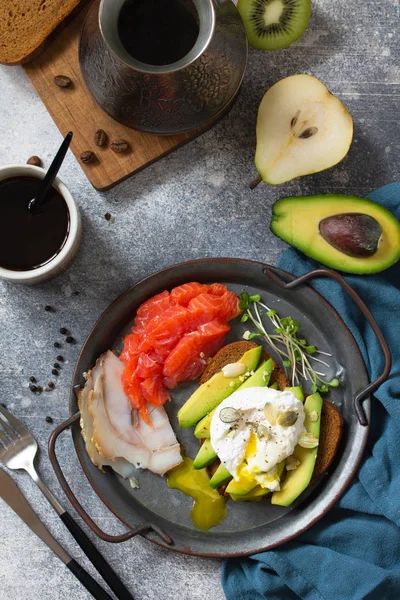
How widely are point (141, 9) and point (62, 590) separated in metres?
1.40

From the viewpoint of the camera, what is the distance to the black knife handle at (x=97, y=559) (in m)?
1.56

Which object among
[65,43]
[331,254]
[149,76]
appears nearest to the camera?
[149,76]

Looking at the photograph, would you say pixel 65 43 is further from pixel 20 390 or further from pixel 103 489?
pixel 103 489

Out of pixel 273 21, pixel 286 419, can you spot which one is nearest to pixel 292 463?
pixel 286 419

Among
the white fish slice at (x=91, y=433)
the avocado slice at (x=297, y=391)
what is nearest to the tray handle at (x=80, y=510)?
the white fish slice at (x=91, y=433)

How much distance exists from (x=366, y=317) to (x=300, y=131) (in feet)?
1.55

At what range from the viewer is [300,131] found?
1.52 metres

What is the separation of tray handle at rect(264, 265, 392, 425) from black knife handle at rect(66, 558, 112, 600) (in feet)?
2.46

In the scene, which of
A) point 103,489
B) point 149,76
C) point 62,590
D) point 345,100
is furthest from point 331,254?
point 62,590

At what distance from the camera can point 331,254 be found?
1507mm

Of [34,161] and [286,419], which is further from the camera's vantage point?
[34,161]

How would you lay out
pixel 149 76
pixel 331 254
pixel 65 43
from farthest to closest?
pixel 65 43
pixel 331 254
pixel 149 76

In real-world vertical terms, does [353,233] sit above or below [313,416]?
above

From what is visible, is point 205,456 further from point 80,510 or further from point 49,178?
point 49,178
